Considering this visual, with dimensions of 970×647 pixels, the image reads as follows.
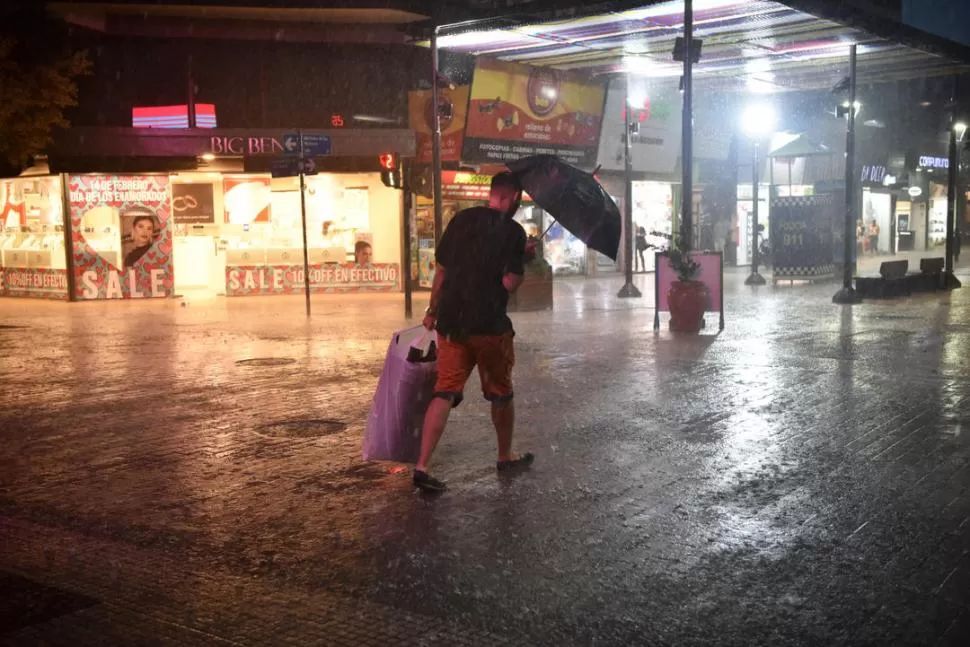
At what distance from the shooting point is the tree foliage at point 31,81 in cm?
1978

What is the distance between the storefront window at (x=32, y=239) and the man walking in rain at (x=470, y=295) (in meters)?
20.7

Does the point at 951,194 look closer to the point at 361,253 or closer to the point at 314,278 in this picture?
the point at 361,253

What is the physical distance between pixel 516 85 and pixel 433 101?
24.0ft

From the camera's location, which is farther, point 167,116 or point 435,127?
point 167,116

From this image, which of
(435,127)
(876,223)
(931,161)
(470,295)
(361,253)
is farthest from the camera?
(876,223)

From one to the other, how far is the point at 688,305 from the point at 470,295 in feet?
30.4

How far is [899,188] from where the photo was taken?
153 ft

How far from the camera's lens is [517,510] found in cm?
576

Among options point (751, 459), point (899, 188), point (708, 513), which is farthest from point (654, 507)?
point (899, 188)

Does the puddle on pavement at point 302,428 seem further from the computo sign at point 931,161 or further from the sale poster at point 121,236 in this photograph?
the computo sign at point 931,161

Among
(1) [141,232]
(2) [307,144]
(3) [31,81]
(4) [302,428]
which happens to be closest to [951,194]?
(2) [307,144]

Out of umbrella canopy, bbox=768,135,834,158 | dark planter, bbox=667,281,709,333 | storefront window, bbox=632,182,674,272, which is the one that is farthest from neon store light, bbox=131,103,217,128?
umbrella canopy, bbox=768,135,834,158

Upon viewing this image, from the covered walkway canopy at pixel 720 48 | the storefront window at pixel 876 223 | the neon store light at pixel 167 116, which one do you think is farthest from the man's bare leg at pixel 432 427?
the storefront window at pixel 876 223

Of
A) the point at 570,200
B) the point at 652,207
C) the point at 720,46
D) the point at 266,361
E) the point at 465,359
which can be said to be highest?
the point at 720,46
